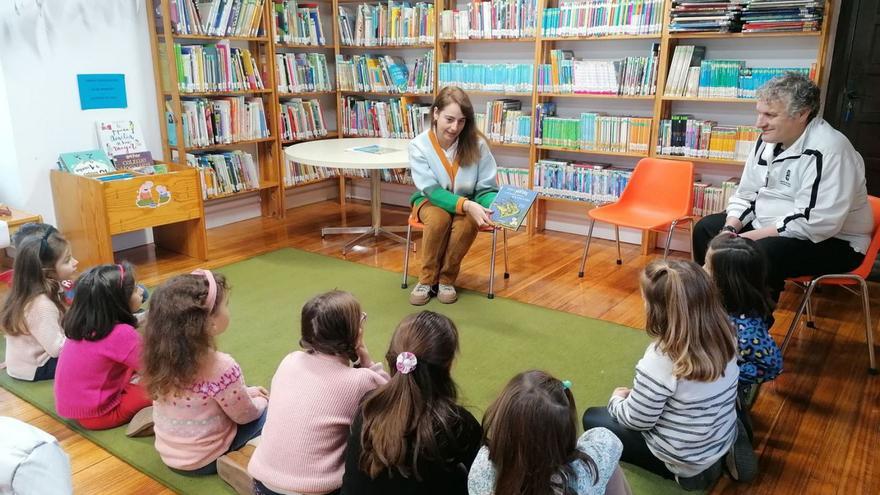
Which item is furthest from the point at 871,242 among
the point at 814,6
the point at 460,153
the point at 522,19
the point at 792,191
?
the point at 522,19

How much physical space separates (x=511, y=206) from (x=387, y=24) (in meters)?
2.62

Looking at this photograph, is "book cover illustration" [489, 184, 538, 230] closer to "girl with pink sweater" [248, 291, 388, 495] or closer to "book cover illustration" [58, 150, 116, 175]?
"girl with pink sweater" [248, 291, 388, 495]

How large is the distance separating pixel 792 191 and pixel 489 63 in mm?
2821

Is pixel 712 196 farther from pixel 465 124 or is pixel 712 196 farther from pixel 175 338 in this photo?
pixel 175 338

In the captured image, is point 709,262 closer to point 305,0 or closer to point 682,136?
point 682,136

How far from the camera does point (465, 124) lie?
3592 millimetres

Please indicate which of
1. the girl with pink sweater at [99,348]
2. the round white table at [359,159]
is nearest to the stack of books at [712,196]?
the round white table at [359,159]

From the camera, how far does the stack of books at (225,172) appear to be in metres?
4.76

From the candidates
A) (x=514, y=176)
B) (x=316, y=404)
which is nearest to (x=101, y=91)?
(x=514, y=176)

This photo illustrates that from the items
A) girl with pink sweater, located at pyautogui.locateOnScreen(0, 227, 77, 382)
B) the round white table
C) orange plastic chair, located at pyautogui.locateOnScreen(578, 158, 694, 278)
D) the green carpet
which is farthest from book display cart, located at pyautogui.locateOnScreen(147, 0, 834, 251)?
girl with pink sweater, located at pyautogui.locateOnScreen(0, 227, 77, 382)

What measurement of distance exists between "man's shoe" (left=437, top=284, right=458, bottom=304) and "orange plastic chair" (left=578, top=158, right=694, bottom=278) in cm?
91

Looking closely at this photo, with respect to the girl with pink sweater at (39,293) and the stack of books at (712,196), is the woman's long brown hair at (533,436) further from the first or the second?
the stack of books at (712,196)

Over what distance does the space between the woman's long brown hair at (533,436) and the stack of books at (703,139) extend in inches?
126

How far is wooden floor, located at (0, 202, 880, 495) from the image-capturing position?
82.7 inches
